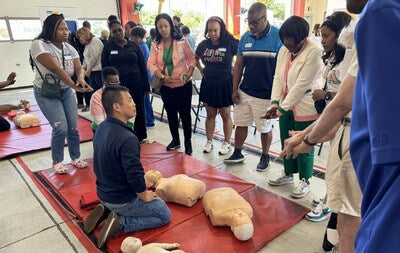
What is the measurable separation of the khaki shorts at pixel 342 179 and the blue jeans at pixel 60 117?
2412mm

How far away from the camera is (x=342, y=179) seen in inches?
53.0

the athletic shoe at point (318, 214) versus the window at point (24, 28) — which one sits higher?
the window at point (24, 28)

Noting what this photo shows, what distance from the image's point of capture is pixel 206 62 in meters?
3.27

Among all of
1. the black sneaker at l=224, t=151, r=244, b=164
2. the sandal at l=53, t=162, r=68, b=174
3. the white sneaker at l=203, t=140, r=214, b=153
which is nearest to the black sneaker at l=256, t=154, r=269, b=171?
the black sneaker at l=224, t=151, r=244, b=164

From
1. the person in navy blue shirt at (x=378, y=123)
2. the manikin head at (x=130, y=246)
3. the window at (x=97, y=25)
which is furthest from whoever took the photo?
the window at (x=97, y=25)

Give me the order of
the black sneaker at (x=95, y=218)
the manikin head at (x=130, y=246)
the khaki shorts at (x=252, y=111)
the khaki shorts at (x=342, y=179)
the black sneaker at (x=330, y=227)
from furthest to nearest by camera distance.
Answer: the khaki shorts at (x=252, y=111)
the black sneaker at (x=95, y=218)
the manikin head at (x=130, y=246)
the black sneaker at (x=330, y=227)
the khaki shorts at (x=342, y=179)

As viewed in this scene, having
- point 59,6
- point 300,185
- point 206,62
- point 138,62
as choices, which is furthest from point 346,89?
point 59,6

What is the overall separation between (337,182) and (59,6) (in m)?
9.20

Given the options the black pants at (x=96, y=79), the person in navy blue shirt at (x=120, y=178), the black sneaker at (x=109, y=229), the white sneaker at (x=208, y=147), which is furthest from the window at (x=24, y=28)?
the black sneaker at (x=109, y=229)

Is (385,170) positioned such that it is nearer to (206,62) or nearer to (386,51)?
(386,51)

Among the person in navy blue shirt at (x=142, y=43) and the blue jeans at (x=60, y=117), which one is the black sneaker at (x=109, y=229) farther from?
the person in navy blue shirt at (x=142, y=43)

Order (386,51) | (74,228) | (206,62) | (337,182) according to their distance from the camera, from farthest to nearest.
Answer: (206,62), (74,228), (337,182), (386,51)

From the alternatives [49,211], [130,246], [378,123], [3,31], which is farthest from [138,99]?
[3,31]

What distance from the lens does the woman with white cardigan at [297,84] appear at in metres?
2.21
